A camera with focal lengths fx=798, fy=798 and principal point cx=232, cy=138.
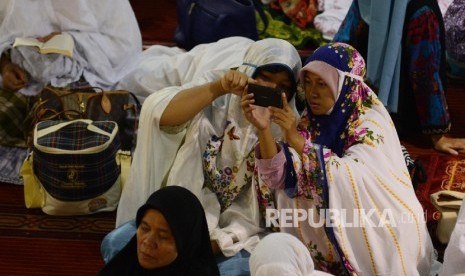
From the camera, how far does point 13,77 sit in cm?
361

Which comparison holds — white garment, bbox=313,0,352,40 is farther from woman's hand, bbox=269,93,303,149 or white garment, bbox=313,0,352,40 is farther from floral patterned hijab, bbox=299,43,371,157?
woman's hand, bbox=269,93,303,149

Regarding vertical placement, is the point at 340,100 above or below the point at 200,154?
above

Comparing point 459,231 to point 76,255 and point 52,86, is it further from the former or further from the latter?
point 52,86

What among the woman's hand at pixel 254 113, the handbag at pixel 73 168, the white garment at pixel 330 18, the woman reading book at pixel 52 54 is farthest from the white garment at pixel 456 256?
the white garment at pixel 330 18

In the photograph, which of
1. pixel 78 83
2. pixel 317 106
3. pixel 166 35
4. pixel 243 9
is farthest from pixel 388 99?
pixel 166 35

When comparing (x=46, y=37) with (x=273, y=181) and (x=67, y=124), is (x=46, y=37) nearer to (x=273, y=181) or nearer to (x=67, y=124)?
(x=67, y=124)

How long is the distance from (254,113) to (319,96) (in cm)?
24

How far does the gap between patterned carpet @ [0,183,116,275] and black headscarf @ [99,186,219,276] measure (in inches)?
25.0

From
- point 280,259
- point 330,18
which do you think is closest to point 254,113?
point 280,259

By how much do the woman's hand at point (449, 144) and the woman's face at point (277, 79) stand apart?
127cm

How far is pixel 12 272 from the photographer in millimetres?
2977

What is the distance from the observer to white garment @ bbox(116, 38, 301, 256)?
2727 mm

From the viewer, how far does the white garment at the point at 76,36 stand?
3.67 metres

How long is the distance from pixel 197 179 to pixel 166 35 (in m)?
2.32
